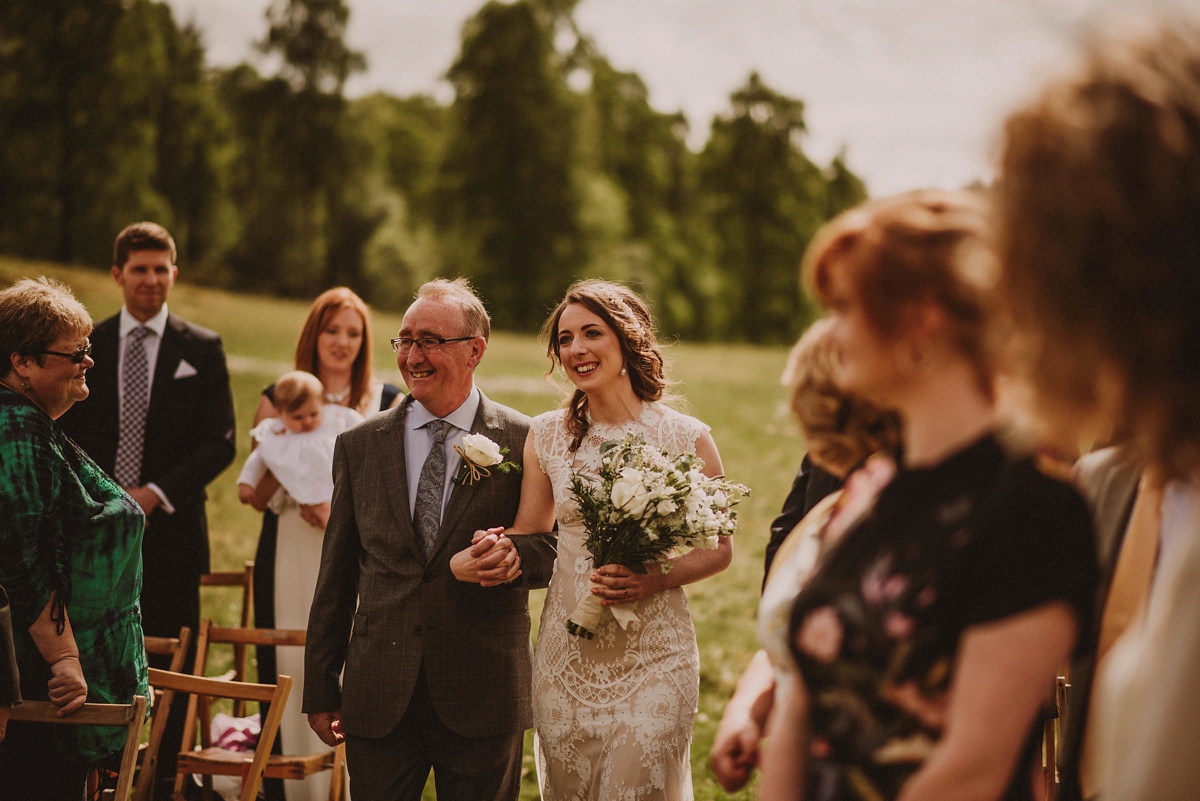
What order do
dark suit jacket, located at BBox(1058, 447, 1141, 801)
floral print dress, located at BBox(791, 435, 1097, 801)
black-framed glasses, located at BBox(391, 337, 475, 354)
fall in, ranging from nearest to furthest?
floral print dress, located at BBox(791, 435, 1097, 801) < dark suit jacket, located at BBox(1058, 447, 1141, 801) < black-framed glasses, located at BBox(391, 337, 475, 354)

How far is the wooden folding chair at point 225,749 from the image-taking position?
14.7 feet

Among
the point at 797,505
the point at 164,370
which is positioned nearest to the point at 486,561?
the point at 797,505

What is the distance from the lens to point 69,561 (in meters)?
3.90

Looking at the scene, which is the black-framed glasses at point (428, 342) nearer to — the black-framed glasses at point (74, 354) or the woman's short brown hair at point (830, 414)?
the black-framed glasses at point (74, 354)

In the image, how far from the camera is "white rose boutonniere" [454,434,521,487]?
13.4ft

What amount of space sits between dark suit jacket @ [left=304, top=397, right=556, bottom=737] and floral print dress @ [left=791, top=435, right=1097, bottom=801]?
225 cm

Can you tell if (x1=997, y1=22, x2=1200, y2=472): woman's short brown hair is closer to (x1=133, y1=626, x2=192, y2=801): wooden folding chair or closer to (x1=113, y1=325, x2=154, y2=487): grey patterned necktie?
(x1=133, y1=626, x2=192, y2=801): wooden folding chair

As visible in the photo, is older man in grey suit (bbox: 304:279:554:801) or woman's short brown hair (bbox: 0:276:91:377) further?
older man in grey suit (bbox: 304:279:554:801)

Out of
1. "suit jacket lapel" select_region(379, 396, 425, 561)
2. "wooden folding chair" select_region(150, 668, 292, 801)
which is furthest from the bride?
"wooden folding chair" select_region(150, 668, 292, 801)

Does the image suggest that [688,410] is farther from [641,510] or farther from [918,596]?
[918,596]

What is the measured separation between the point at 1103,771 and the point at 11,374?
155 inches

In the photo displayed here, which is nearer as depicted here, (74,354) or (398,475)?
(74,354)

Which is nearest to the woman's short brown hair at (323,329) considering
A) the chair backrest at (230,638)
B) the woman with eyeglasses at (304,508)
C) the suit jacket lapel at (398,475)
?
the woman with eyeglasses at (304,508)

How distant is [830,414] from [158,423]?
5160 mm
